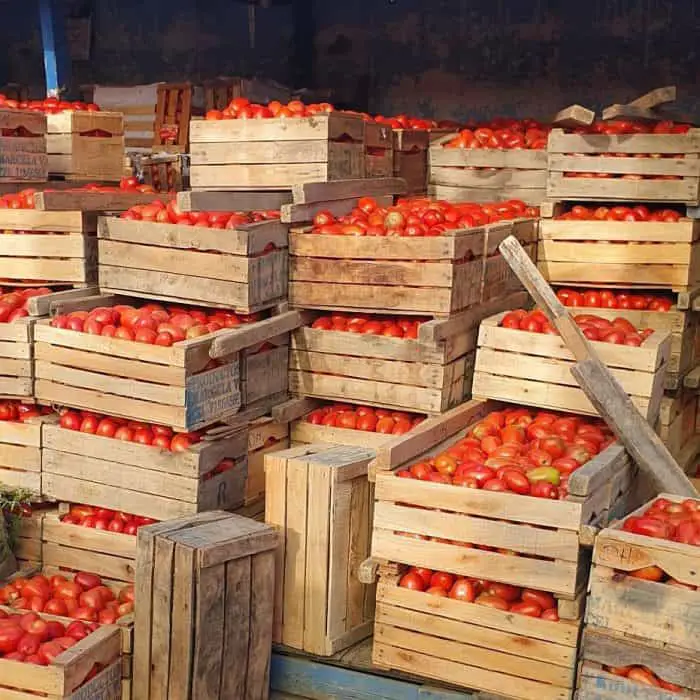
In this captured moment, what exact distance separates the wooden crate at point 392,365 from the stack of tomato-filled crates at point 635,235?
113 centimetres

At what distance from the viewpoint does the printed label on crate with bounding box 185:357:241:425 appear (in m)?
5.99

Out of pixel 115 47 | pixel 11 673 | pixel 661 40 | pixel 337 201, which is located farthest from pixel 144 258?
pixel 115 47

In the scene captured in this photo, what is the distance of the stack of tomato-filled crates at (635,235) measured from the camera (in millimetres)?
7535

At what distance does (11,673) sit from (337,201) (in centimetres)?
364

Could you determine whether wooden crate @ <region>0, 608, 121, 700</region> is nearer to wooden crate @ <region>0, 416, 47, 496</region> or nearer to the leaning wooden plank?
wooden crate @ <region>0, 416, 47, 496</region>

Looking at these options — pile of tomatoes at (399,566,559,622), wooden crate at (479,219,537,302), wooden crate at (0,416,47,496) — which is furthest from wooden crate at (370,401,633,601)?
wooden crate at (0,416,47,496)

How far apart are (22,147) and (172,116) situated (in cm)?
545

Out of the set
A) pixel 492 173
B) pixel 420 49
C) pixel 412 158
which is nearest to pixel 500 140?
pixel 492 173

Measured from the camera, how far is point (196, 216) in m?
6.72

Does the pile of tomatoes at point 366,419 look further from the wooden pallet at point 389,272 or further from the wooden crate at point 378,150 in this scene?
the wooden crate at point 378,150

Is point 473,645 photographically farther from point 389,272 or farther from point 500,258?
point 500,258

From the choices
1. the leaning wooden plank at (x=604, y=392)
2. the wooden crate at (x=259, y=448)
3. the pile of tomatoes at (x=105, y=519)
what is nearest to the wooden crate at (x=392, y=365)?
the wooden crate at (x=259, y=448)

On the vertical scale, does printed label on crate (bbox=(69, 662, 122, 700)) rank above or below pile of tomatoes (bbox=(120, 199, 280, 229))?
below

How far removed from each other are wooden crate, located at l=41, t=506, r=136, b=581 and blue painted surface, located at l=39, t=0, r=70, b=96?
23.2 ft
